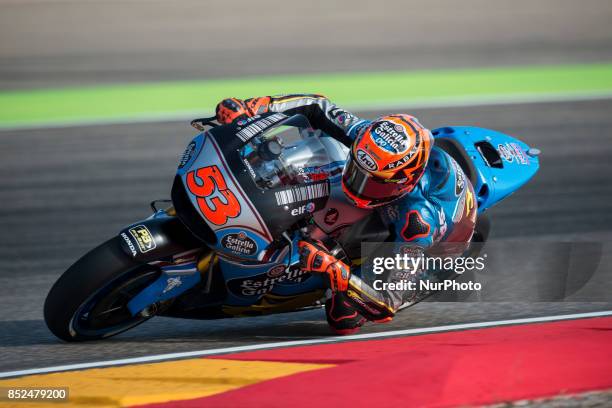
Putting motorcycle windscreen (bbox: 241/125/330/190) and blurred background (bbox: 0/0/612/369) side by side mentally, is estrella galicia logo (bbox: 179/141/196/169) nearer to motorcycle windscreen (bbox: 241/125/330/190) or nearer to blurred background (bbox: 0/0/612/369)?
motorcycle windscreen (bbox: 241/125/330/190)

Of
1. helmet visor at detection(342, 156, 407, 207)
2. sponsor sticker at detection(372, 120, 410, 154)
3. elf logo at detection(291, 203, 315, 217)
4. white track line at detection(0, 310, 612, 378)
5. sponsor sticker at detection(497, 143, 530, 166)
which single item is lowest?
white track line at detection(0, 310, 612, 378)

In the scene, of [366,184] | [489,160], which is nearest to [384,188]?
[366,184]

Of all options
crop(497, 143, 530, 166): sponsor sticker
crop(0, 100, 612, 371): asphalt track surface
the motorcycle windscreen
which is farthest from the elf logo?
crop(497, 143, 530, 166): sponsor sticker

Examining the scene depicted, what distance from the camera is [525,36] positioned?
51.9 ft

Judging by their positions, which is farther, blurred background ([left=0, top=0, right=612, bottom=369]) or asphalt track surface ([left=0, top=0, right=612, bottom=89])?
asphalt track surface ([left=0, top=0, right=612, bottom=89])

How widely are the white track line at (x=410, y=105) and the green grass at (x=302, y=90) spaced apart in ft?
0.12

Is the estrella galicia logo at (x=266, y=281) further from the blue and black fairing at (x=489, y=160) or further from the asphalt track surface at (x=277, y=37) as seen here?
the asphalt track surface at (x=277, y=37)

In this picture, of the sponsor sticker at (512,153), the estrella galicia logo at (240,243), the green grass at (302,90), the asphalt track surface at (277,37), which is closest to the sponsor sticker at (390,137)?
the estrella galicia logo at (240,243)

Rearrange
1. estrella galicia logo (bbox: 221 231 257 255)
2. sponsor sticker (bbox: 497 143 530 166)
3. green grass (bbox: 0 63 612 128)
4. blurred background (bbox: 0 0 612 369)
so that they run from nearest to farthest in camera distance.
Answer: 1. estrella galicia logo (bbox: 221 231 257 255)
2. sponsor sticker (bbox: 497 143 530 166)
3. blurred background (bbox: 0 0 612 369)
4. green grass (bbox: 0 63 612 128)

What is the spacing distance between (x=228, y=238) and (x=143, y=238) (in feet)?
1.55

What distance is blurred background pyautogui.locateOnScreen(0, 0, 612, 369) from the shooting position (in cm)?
647

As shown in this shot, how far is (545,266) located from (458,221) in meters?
1.29

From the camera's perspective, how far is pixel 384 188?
5.08m

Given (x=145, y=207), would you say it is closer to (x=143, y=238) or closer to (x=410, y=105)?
(x=143, y=238)
